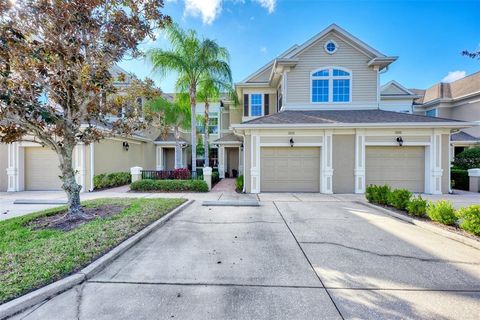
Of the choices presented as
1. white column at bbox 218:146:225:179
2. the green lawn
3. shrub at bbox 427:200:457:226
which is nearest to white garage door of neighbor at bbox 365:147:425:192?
shrub at bbox 427:200:457:226

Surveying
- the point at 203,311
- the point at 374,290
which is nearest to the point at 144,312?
the point at 203,311

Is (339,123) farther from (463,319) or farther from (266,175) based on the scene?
(463,319)

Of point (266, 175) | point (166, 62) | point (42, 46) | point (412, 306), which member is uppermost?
point (166, 62)

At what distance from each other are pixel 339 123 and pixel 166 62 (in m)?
9.09

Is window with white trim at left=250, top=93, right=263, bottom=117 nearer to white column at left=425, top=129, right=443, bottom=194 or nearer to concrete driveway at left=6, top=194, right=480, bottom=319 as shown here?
white column at left=425, top=129, right=443, bottom=194

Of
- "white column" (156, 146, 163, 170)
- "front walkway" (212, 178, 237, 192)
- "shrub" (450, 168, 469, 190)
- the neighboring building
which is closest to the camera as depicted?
"front walkway" (212, 178, 237, 192)

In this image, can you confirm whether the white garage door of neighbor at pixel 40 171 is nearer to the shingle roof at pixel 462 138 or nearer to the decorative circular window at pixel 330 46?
the decorative circular window at pixel 330 46

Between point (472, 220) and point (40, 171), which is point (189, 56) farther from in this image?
point (472, 220)

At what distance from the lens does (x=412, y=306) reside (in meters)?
2.59

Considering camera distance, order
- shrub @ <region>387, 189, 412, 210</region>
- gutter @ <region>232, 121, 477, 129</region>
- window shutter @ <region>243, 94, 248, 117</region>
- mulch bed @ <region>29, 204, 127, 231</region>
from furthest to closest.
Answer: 1. window shutter @ <region>243, 94, 248, 117</region>
2. gutter @ <region>232, 121, 477, 129</region>
3. shrub @ <region>387, 189, 412, 210</region>
4. mulch bed @ <region>29, 204, 127, 231</region>

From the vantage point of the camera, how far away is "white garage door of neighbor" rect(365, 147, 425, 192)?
10.7 meters

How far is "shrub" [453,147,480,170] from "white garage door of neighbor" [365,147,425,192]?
6745mm

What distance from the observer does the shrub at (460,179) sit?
12.1 m

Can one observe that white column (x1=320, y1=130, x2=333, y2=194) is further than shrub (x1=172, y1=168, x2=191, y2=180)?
No
